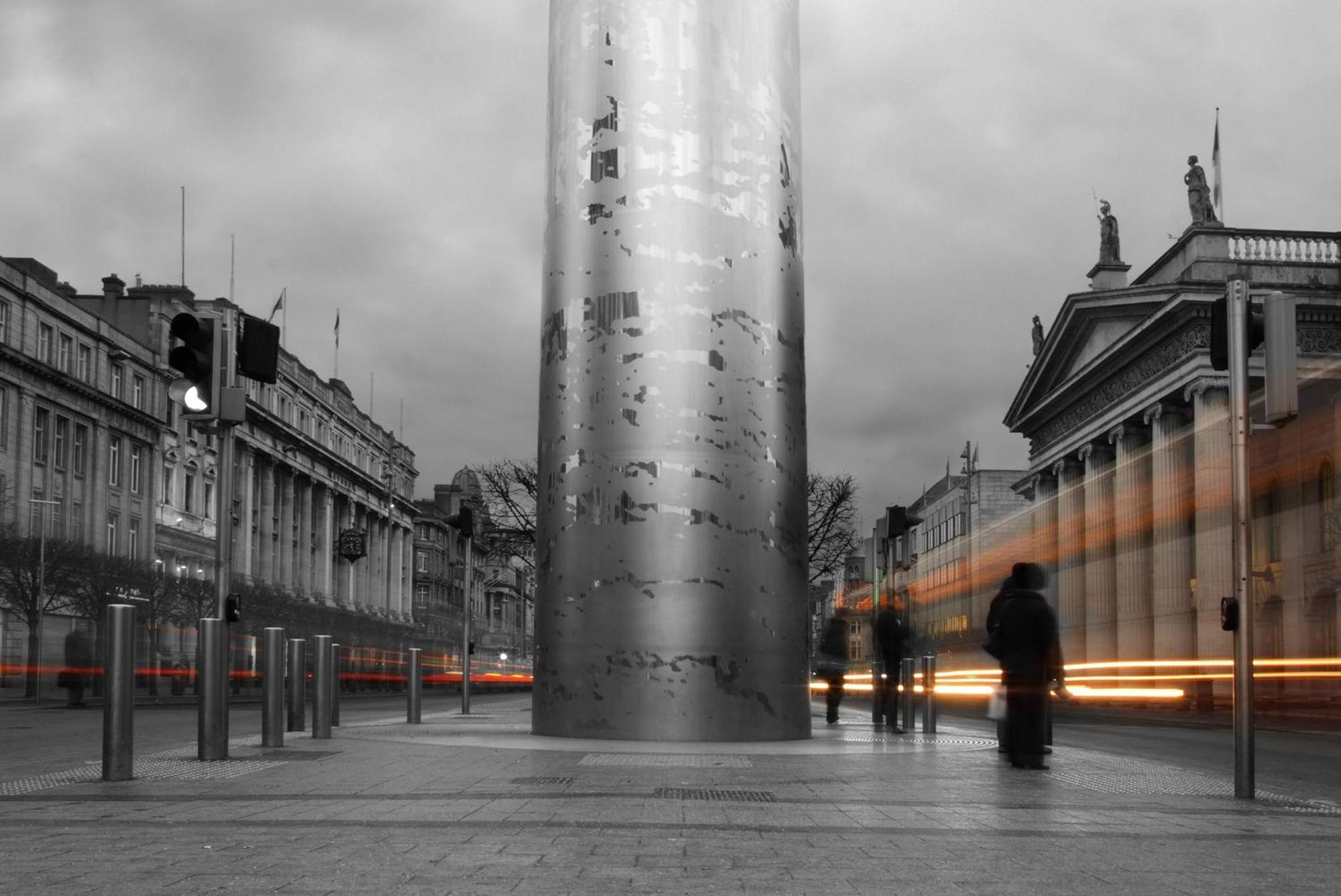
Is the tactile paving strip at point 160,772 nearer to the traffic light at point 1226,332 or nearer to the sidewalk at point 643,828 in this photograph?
the sidewalk at point 643,828

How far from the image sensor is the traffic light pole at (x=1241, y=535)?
10031 millimetres

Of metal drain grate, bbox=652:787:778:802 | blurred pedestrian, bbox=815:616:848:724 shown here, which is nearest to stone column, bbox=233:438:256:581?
blurred pedestrian, bbox=815:616:848:724

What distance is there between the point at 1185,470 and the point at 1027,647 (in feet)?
132

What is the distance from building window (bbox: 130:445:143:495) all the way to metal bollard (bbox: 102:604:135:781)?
63.9 m

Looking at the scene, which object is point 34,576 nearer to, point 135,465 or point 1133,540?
point 135,465

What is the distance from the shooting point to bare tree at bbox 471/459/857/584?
170 feet

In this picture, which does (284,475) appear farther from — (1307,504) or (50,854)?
(50,854)

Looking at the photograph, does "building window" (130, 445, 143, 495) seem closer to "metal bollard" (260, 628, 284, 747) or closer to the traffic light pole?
"metal bollard" (260, 628, 284, 747)

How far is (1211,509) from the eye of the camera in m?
48.7

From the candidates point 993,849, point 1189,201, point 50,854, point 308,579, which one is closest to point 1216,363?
point 993,849

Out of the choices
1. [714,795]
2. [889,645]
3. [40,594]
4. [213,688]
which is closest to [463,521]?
[889,645]

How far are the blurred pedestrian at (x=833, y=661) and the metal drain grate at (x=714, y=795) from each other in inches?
521

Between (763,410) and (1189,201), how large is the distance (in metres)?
42.9

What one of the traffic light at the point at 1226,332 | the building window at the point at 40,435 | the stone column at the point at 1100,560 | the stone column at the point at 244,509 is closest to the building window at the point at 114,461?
the building window at the point at 40,435
